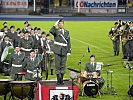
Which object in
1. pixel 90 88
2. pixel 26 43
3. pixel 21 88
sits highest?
pixel 26 43

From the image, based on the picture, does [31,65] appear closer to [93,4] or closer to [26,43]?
[26,43]

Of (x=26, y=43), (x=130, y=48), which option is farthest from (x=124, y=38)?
(x=26, y=43)

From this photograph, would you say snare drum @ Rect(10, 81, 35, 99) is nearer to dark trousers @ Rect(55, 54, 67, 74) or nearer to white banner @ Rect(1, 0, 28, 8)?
dark trousers @ Rect(55, 54, 67, 74)

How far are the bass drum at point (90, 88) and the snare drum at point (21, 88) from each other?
2.01m

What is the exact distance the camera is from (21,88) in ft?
41.8

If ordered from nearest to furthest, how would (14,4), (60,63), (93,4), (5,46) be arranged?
(60,63)
(5,46)
(14,4)
(93,4)

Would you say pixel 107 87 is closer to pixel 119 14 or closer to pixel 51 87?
pixel 51 87

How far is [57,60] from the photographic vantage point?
15.2m

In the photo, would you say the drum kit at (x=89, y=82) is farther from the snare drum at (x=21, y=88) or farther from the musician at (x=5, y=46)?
the musician at (x=5, y=46)

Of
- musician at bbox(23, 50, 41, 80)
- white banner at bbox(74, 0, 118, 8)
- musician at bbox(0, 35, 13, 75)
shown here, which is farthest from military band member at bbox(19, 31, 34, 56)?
white banner at bbox(74, 0, 118, 8)

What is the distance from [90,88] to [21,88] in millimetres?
2595

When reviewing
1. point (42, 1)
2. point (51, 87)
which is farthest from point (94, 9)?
point (51, 87)

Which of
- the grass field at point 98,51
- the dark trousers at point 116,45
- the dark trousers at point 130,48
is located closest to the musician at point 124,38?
the dark trousers at point 130,48

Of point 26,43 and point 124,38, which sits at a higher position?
point 26,43
